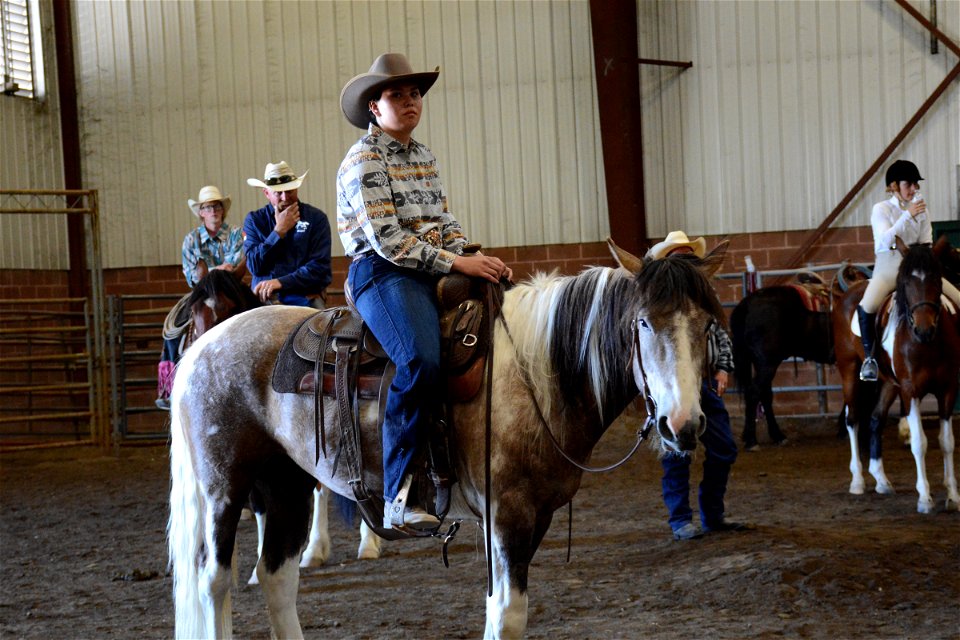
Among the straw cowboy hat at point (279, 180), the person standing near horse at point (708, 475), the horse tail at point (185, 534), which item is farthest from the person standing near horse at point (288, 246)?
the person standing near horse at point (708, 475)

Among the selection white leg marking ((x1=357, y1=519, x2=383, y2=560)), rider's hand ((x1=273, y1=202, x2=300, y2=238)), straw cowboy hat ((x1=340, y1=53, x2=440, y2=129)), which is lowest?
white leg marking ((x1=357, y1=519, x2=383, y2=560))

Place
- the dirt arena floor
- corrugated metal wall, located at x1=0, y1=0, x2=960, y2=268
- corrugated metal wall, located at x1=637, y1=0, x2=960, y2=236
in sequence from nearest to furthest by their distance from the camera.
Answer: the dirt arena floor < corrugated metal wall, located at x1=637, y1=0, x2=960, y2=236 < corrugated metal wall, located at x1=0, y1=0, x2=960, y2=268

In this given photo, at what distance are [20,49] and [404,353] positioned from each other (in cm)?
1065

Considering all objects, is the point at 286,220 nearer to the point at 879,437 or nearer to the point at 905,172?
the point at 905,172

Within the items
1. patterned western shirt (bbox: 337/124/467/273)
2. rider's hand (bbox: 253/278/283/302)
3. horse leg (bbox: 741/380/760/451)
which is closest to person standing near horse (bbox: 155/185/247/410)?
rider's hand (bbox: 253/278/283/302)

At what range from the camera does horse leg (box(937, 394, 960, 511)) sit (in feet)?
19.9

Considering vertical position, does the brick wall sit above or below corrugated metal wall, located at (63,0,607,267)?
below

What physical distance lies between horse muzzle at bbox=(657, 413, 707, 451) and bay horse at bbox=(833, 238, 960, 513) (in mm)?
4246

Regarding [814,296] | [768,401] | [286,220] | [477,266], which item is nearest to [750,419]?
[768,401]

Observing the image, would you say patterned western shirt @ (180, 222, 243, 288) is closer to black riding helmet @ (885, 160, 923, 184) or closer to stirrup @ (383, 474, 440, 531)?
stirrup @ (383, 474, 440, 531)

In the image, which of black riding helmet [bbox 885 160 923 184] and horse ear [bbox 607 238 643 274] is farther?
black riding helmet [bbox 885 160 923 184]

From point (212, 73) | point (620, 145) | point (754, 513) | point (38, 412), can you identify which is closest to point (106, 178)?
point (212, 73)

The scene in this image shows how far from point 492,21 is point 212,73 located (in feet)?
11.5

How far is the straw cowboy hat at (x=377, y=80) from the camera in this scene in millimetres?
3213
